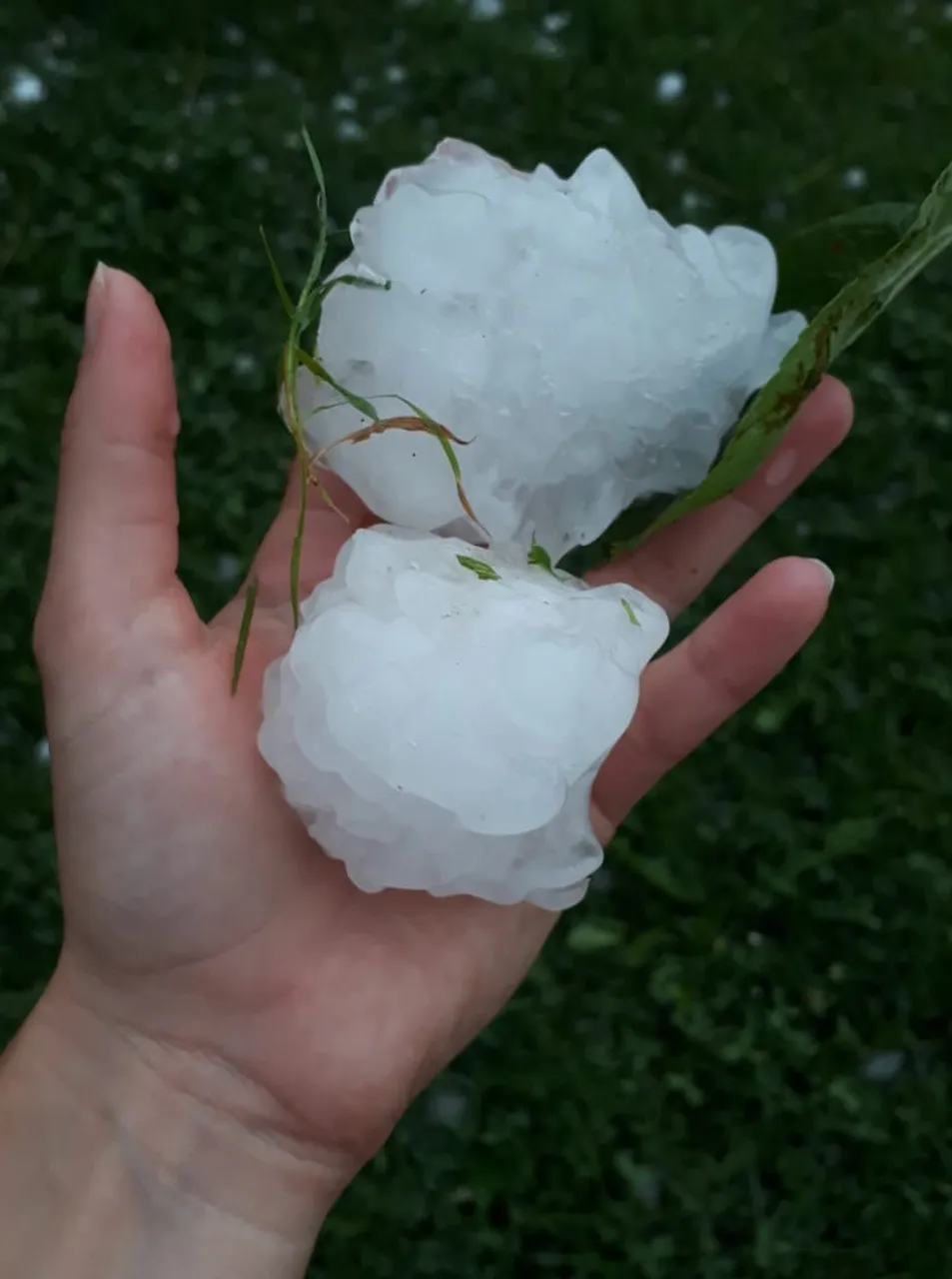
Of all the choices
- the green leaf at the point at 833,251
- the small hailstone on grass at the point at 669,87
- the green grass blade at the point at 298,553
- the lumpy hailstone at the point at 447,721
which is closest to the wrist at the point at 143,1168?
the lumpy hailstone at the point at 447,721

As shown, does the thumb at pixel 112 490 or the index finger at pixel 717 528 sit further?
the index finger at pixel 717 528

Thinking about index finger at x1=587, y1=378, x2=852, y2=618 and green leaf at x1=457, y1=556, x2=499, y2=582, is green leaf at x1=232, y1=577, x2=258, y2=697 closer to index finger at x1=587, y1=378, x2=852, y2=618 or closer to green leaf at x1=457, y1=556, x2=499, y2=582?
green leaf at x1=457, y1=556, x2=499, y2=582

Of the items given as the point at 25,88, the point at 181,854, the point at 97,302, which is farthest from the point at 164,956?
the point at 25,88

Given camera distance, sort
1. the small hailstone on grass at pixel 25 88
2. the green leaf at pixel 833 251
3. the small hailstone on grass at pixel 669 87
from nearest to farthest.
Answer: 1. the green leaf at pixel 833 251
2. the small hailstone on grass at pixel 25 88
3. the small hailstone on grass at pixel 669 87

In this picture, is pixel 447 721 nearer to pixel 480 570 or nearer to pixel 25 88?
pixel 480 570

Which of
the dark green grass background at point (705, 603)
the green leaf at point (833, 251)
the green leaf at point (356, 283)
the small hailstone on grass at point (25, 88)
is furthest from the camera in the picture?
the small hailstone on grass at point (25, 88)

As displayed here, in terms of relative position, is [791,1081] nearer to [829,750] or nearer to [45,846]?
[829,750]

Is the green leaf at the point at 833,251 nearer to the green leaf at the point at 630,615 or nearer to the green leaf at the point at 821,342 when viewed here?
the green leaf at the point at 821,342

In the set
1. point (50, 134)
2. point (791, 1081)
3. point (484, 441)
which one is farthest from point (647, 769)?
point (50, 134)

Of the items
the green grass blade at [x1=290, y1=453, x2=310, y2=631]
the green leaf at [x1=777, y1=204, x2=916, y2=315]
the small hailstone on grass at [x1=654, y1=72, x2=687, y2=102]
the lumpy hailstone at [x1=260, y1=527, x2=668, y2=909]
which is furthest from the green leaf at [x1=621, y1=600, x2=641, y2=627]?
the small hailstone on grass at [x1=654, y1=72, x2=687, y2=102]
